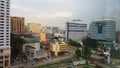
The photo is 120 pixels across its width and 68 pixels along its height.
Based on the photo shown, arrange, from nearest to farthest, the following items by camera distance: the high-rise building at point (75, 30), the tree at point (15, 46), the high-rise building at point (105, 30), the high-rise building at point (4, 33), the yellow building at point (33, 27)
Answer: the high-rise building at point (4, 33), the tree at point (15, 46), the high-rise building at point (105, 30), the high-rise building at point (75, 30), the yellow building at point (33, 27)

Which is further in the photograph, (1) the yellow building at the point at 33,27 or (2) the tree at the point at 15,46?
(1) the yellow building at the point at 33,27

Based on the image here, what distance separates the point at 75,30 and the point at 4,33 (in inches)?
510

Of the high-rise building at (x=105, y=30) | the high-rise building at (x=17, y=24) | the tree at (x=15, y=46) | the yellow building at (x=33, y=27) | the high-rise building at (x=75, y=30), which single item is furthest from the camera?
the yellow building at (x=33, y=27)

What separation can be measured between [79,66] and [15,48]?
4.56 m

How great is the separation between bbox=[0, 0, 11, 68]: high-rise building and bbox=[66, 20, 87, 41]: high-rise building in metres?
11.7

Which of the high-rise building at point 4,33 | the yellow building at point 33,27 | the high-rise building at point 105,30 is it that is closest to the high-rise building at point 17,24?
the yellow building at point 33,27

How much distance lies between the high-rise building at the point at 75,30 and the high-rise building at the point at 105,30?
2047 millimetres

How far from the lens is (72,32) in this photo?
2219 cm

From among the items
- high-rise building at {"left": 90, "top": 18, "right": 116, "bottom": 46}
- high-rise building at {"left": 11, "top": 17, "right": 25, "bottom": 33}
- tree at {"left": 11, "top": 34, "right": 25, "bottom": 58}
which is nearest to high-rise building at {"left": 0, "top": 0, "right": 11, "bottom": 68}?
tree at {"left": 11, "top": 34, "right": 25, "bottom": 58}

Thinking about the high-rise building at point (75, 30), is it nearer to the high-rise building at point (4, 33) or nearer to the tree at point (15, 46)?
the tree at point (15, 46)

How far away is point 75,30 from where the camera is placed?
882 inches

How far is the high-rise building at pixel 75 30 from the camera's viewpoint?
71.8 ft

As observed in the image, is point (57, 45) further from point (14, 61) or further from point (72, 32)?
point (72, 32)

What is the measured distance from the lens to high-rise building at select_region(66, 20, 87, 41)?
2189cm
